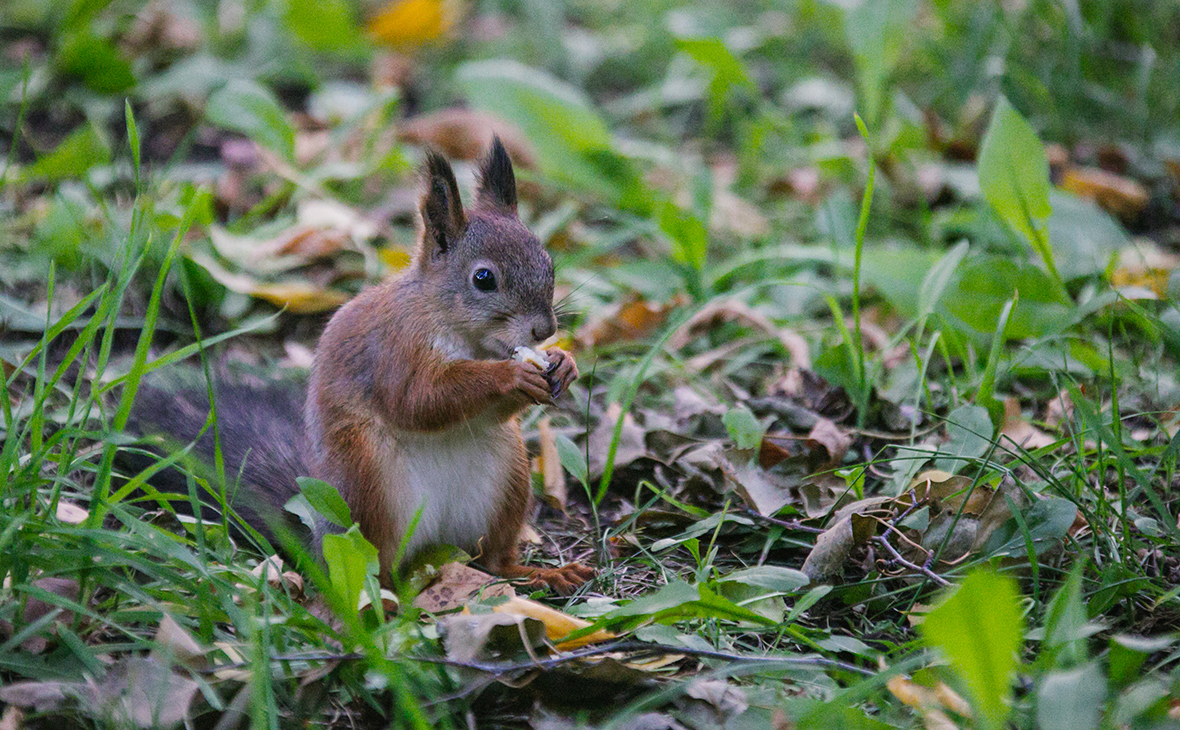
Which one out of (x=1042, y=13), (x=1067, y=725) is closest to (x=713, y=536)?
(x=1067, y=725)

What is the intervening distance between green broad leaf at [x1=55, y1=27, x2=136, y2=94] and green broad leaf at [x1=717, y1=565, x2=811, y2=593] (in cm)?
315

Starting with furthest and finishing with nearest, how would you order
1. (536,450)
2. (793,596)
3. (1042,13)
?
1. (1042,13)
2. (536,450)
3. (793,596)

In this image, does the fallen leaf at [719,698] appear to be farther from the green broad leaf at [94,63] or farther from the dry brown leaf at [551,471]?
the green broad leaf at [94,63]

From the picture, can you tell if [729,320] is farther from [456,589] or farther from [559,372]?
[456,589]

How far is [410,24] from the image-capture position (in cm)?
479

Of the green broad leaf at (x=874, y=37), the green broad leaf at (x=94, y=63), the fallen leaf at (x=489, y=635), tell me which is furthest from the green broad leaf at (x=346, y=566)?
the green broad leaf at (x=94, y=63)

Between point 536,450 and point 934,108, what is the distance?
8.99ft

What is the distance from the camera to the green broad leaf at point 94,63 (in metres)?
3.76

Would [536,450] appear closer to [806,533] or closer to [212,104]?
[806,533]

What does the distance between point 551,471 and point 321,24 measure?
2.74 meters

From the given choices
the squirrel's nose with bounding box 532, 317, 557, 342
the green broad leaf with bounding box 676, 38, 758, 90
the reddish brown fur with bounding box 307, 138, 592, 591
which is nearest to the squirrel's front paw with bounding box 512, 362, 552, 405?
the reddish brown fur with bounding box 307, 138, 592, 591

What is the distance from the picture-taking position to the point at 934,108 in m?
4.36

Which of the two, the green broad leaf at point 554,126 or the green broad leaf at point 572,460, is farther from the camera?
the green broad leaf at point 554,126

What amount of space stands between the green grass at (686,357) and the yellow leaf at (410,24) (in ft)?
0.32
